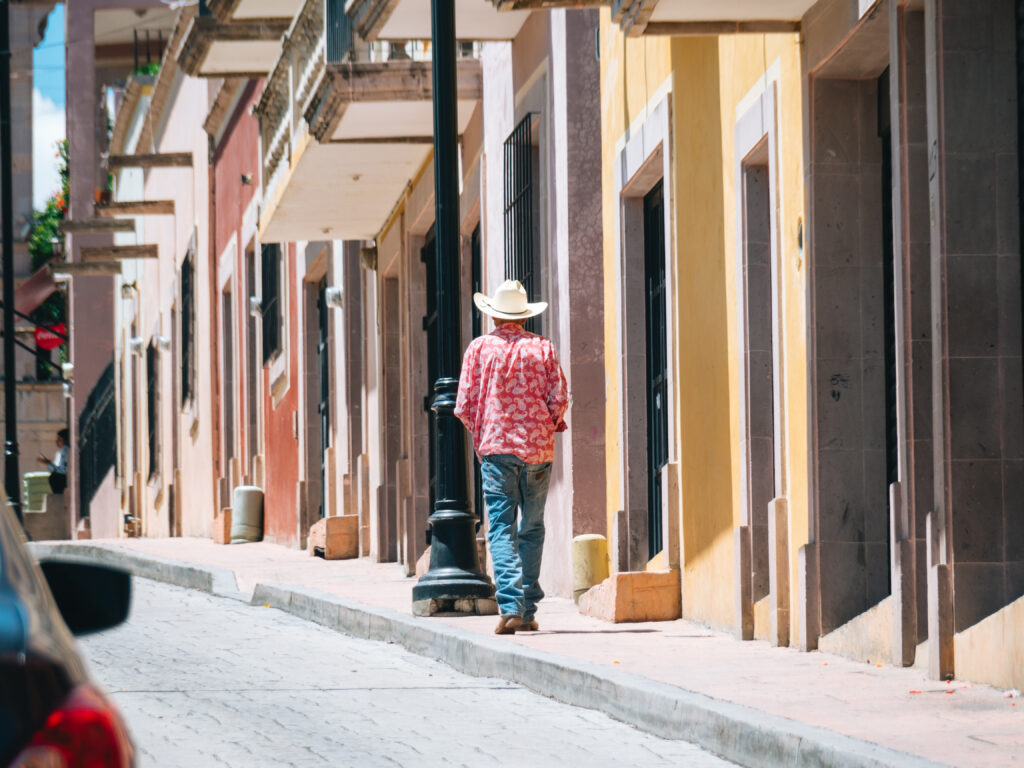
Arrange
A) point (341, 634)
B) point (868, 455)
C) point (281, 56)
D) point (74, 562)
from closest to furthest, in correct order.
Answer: point (74, 562) → point (868, 455) → point (341, 634) → point (281, 56)

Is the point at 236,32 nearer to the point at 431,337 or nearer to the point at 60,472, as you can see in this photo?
the point at 431,337

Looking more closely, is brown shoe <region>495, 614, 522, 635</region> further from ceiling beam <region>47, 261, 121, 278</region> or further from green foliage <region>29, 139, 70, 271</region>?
green foliage <region>29, 139, 70, 271</region>

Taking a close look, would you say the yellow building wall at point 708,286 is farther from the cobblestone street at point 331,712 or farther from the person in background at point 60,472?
the person in background at point 60,472

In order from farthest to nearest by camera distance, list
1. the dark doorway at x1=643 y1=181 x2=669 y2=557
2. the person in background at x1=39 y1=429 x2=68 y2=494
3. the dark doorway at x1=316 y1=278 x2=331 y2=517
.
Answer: the person in background at x1=39 y1=429 x2=68 y2=494
the dark doorway at x1=316 y1=278 x2=331 y2=517
the dark doorway at x1=643 y1=181 x2=669 y2=557

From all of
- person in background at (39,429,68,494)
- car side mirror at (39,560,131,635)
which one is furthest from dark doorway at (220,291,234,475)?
car side mirror at (39,560,131,635)

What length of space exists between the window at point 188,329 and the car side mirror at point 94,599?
29612mm

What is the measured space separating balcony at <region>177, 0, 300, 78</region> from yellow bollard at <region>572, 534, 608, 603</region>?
11657mm

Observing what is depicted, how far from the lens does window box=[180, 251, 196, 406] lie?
3303 cm

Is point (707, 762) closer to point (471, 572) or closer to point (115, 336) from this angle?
point (471, 572)

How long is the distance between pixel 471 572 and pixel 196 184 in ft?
71.1

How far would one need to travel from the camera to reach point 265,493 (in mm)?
26828

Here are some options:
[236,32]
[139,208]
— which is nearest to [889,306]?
[236,32]

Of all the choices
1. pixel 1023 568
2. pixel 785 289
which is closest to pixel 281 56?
pixel 785 289

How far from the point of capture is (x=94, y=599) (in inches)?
129
